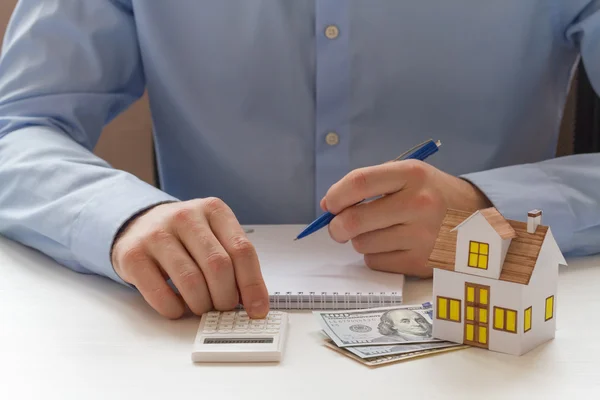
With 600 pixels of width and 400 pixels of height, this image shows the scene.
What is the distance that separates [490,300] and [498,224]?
7 cm

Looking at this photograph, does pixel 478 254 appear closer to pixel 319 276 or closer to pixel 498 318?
pixel 498 318

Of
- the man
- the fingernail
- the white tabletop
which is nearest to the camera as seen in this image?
the white tabletop

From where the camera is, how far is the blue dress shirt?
1181mm

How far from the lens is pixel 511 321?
69 centimetres

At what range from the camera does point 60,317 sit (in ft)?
2.68

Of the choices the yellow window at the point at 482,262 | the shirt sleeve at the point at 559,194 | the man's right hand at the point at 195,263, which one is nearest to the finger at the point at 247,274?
the man's right hand at the point at 195,263

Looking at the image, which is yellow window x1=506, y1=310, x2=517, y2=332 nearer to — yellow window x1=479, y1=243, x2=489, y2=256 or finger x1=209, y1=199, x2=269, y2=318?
yellow window x1=479, y1=243, x2=489, y2=256

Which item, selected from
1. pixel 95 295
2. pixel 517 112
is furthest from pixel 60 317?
pixel 517 112

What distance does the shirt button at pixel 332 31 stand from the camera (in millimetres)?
1179

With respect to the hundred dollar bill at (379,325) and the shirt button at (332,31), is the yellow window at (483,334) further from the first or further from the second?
the shirt button at (332,31)

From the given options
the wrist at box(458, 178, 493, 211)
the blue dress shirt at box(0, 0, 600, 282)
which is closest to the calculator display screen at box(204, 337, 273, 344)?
the wrist at box(458, 178, 493, 211)

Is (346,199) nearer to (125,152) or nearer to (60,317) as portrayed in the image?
(60,317)

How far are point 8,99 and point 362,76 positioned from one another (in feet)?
1.71

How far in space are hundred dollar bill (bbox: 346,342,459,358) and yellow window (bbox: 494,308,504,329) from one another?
0.15 ft
